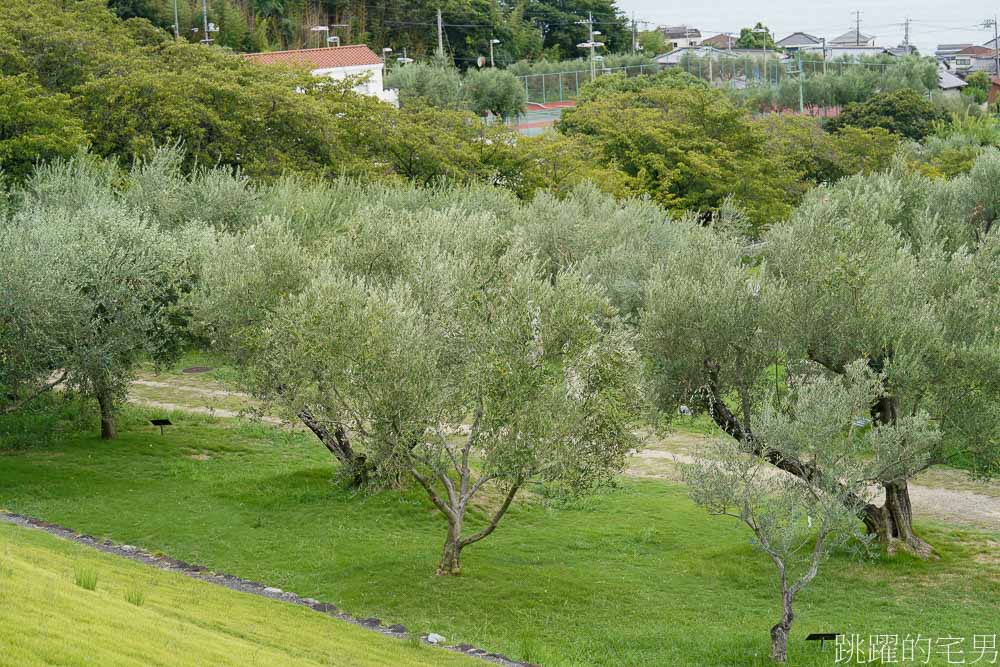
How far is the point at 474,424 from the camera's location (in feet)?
74.5

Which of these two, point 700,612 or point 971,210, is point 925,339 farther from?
point 971,210

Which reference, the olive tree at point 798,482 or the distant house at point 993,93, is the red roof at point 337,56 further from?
the distant house at point 993,93

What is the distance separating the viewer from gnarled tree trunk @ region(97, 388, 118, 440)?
32013 millimetres

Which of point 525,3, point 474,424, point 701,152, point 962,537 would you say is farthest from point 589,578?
point 525,3

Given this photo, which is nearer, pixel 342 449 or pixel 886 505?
pixel 886 505

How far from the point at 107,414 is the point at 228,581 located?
11.1m

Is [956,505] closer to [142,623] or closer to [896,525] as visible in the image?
[896,525]

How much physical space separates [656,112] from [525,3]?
3581 inches

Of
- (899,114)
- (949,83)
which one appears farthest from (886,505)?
(949,83)

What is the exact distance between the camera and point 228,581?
2466cm

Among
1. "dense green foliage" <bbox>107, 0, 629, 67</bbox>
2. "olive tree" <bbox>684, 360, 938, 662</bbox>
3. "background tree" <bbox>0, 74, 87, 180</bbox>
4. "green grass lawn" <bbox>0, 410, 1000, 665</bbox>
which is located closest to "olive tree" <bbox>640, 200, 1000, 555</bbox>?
"olive tree" <bbox>684, 360, 938, 662</bbox>

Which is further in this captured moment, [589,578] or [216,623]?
[589,578]

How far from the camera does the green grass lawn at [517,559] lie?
73.8 ft

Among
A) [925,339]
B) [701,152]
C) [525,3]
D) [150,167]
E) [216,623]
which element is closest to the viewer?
[216,623]
